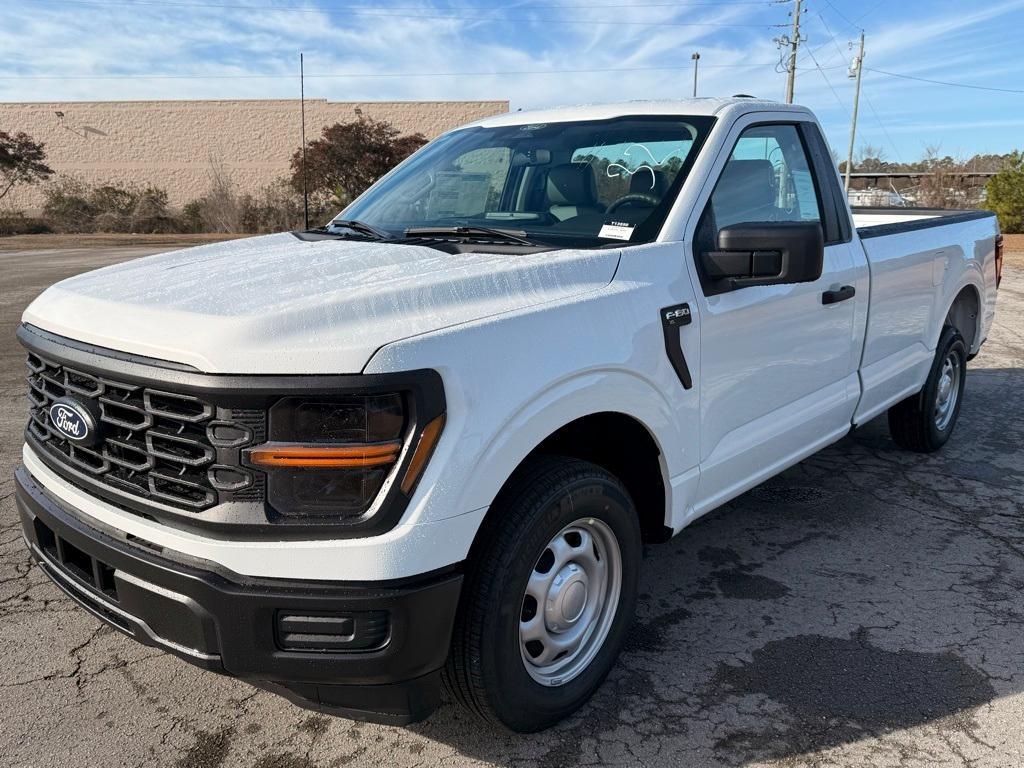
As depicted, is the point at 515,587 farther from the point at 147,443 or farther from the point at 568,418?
the point at 147,443

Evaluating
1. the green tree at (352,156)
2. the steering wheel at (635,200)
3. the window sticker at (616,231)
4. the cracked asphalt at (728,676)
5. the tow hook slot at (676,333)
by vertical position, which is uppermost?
the green tree at (352,156)

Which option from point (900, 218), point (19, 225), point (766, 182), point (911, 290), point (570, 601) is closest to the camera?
point (570, 601)

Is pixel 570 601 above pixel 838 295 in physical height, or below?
below

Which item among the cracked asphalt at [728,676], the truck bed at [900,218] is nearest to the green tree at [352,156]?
the truck bed at [900,218]

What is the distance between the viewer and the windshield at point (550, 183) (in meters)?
3.17

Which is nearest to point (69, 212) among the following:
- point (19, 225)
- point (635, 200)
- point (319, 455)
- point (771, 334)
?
point (19, 225)

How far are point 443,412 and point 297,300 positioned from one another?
51 centimetres

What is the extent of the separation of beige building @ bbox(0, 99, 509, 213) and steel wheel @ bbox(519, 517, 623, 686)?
41035mm

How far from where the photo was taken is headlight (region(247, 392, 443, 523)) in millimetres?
2043

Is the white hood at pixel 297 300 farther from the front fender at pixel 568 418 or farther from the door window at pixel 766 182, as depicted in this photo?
the door window at pixel 766 182

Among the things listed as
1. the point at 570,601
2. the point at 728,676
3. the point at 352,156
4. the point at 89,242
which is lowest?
the point at 728,676

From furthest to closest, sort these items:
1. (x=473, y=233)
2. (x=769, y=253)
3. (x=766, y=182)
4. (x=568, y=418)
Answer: (x=766, y=182) < (x=473, y=233) < (x=769, y=253) < (x=568, y=418)

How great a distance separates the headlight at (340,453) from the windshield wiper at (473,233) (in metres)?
1.17

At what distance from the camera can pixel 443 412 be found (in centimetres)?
210
